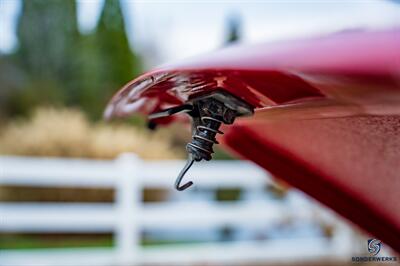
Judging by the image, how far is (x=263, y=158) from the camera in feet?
2.92

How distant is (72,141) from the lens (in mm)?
6277

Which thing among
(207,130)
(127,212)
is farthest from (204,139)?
(127,212)

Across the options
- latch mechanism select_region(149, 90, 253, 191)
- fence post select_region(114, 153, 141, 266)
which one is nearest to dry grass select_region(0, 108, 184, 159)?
fence post select_region(114, 153, 141, 266)

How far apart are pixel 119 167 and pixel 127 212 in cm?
41

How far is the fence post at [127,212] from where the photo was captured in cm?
430

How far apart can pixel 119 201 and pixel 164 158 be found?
2133 mm

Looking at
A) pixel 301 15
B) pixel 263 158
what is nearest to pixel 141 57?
pixel 301 15

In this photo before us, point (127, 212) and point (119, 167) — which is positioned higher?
point (119, 167)

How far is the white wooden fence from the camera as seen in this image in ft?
14.1

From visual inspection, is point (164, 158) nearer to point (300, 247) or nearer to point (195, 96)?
point (300, 247)

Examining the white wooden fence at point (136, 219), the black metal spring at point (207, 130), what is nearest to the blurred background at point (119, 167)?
the white wooden fence at point (136, 219)

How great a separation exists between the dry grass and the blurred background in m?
0.02

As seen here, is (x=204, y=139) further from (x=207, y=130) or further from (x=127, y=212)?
(x=127, y=212)

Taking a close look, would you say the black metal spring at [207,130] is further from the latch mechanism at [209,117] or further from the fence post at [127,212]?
the fence post at [127,212]
